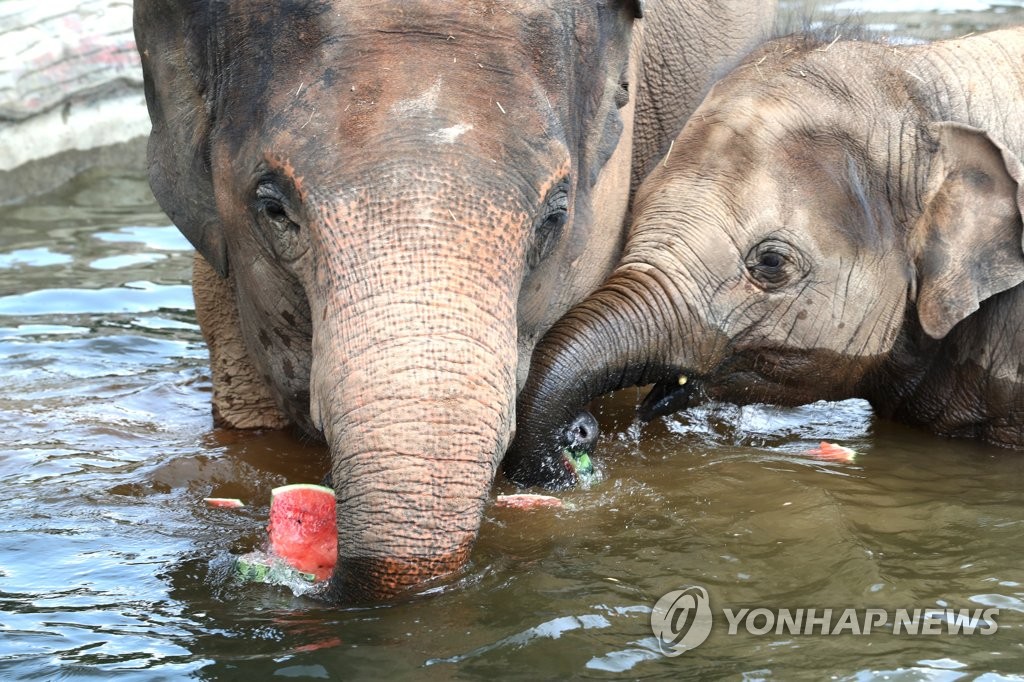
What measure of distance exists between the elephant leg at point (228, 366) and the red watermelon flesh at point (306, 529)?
1386mm

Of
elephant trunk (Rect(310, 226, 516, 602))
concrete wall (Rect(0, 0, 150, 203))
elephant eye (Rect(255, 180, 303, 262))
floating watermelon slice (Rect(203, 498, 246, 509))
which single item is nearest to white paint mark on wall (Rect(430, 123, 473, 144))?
elephant trunk (Rect(310, 226, 516, 602))

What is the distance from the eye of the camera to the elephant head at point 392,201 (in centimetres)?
305

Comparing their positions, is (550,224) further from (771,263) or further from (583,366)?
(771,263)

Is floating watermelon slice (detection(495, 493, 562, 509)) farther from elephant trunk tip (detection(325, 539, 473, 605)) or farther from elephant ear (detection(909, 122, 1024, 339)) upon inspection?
elephant ear (detection(909, 122, 1024, 339))

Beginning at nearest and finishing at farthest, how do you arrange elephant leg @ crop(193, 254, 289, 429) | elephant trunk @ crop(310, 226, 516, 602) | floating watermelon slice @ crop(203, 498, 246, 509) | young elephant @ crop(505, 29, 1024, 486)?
elephant trunk @ crop(310, 226, 516, 602) < floating watermelon slice @ crop(203, 498, 246, 509) < young elephant @ crop(505, 29, 1024, 486) < elephant leg @ crop(193, 254, 289, 429)

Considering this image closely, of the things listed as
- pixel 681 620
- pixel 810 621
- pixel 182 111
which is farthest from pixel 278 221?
pixel 810 621

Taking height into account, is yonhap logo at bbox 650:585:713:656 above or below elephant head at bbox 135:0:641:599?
below

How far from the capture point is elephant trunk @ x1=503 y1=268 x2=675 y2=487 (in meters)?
4.23

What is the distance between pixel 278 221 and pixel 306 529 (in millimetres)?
679

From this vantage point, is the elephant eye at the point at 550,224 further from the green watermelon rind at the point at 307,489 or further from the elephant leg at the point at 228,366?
the elephant leg at the point at 228,366

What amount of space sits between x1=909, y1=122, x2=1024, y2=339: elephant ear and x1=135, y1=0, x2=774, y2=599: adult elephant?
1.08 meters

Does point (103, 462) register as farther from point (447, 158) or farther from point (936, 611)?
point (936, 611)

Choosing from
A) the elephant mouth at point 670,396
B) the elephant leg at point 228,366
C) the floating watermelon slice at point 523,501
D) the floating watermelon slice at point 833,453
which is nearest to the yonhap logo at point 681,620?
the floating watermelon slice at point 523,501

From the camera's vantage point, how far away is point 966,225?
15.4 ft
